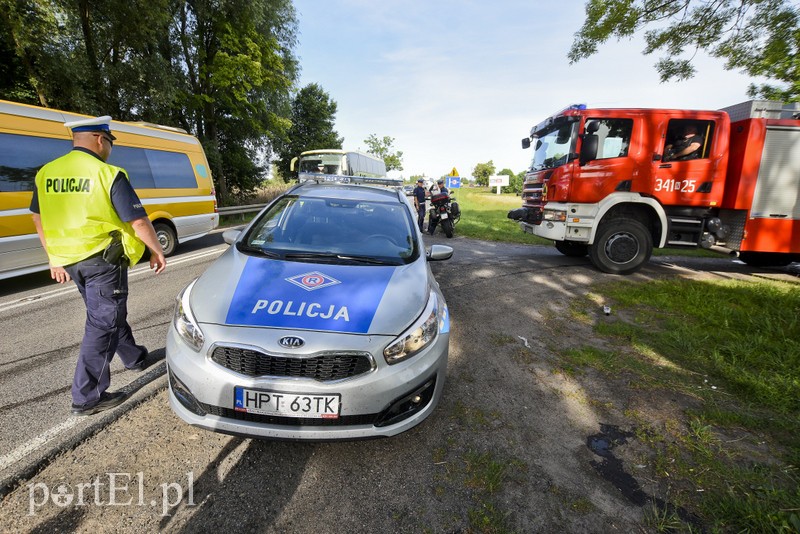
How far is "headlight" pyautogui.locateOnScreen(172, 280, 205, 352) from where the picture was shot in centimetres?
200

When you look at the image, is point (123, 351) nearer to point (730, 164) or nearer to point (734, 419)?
point (734, 419)

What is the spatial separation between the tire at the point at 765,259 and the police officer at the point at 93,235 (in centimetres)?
1043

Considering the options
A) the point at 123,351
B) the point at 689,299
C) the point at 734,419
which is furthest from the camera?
the point at 689,299

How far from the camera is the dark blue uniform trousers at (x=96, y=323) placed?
7.83 feet

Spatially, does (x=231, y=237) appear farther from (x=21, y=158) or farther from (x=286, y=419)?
(x=21, y=158)

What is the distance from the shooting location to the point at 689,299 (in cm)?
492

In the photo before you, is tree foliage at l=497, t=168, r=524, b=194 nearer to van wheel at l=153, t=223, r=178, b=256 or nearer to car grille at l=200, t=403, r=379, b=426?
van wheel at l=153, t=223, r=178, b=256

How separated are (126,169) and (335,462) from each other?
697 cm

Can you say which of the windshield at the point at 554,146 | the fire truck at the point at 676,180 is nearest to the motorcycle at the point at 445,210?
the windshield at the point at 554,146

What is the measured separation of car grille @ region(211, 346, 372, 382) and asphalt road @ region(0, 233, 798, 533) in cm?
58

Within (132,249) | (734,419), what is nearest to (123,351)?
(132,249)

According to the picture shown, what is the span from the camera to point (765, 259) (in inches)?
302

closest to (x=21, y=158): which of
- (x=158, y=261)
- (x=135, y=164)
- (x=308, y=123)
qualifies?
(x=135, y=164)

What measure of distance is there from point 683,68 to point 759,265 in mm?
4676
